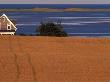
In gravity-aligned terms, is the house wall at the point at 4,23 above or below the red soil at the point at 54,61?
below

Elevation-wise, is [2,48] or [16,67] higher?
[16,67]

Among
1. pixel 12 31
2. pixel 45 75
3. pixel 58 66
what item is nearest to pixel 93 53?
pixel 58 66

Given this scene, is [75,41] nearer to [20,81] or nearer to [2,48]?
[2,48]

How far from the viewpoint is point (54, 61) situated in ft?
65.7

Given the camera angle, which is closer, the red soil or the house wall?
the red soil

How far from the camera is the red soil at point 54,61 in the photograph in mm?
16469

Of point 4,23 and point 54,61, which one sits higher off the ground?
point 54,61

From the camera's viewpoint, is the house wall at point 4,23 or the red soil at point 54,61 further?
the house wall at point 4,23

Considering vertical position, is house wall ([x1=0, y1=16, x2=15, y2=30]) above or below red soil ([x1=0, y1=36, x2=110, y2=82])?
below

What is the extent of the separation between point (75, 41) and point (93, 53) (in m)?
6.80

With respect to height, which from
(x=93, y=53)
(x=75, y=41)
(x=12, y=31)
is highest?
(x=93, y=53)

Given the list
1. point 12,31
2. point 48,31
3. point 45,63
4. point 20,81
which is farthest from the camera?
point 12,31

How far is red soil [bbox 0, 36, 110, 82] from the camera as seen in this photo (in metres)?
16.5

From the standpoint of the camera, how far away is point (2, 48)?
25.2m
